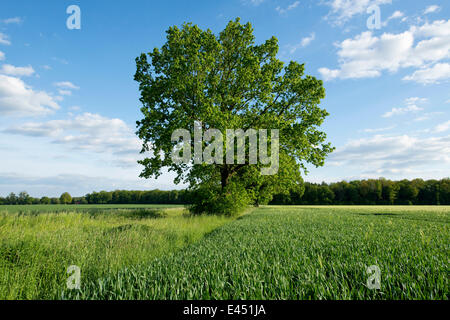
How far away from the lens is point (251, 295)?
2.76 m

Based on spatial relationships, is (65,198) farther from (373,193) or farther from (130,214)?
(373,193)

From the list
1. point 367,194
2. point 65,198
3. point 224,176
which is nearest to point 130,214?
point 224,176

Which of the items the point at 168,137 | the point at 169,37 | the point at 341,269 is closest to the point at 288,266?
the point at 341,269

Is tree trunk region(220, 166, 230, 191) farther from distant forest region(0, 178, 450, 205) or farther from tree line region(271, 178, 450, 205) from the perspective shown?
tree line region(271, 178, 450, 205)

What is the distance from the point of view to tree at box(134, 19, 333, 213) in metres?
17.5

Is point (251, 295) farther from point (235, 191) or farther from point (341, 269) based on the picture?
point (235, 191)

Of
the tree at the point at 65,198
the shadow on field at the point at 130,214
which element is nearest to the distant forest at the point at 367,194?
the tree at the point at 65,198

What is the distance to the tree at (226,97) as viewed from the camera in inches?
687

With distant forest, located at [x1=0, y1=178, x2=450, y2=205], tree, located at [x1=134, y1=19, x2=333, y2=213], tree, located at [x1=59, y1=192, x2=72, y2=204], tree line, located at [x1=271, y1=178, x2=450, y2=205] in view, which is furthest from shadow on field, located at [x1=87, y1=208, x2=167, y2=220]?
tree, located at [x1=59, y1=192, x2=72, y2=204]

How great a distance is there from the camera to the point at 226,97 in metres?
17.9

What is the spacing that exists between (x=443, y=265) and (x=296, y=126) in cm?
1490

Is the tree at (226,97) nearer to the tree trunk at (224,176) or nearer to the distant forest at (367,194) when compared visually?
the tree trunk at (224,176)
